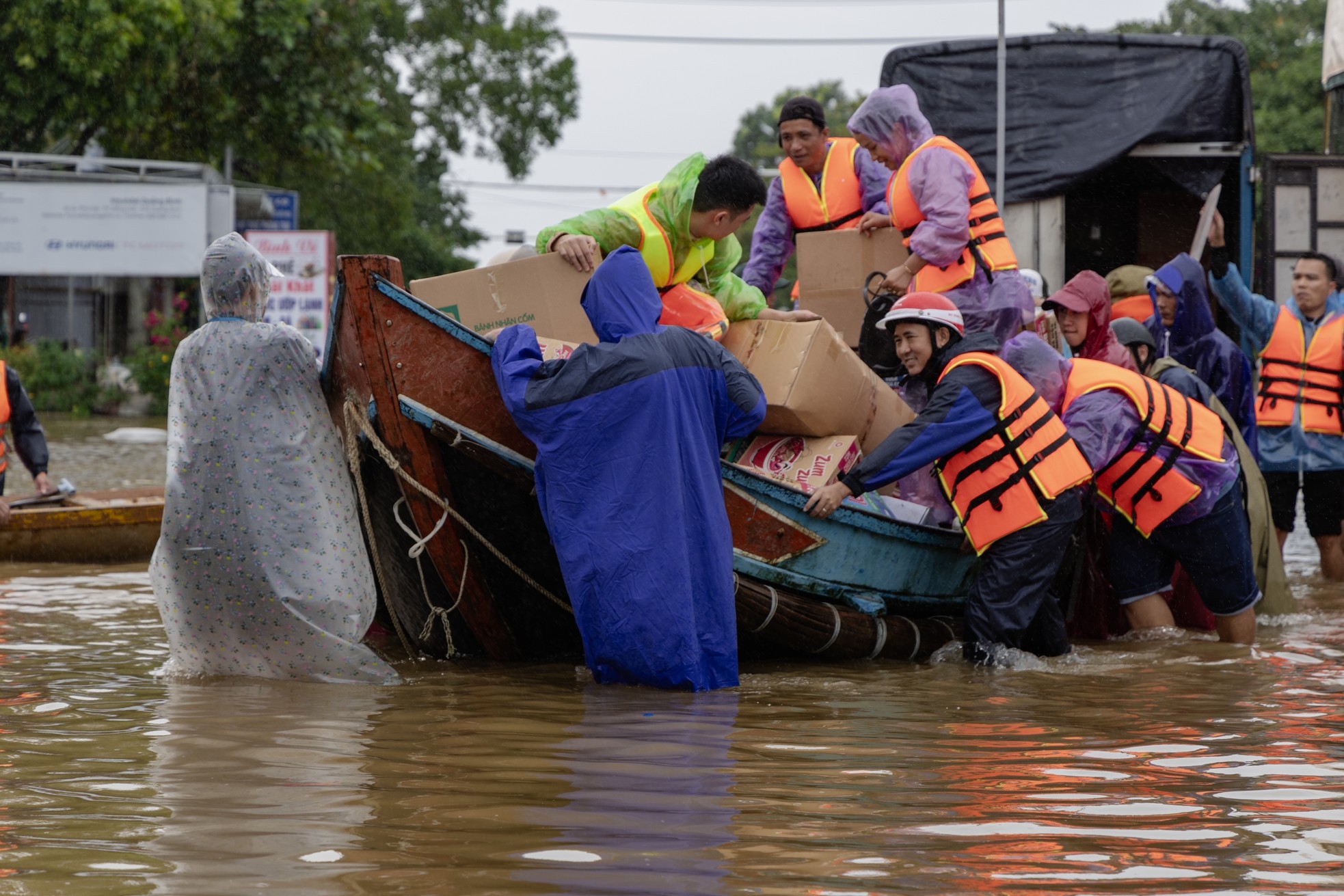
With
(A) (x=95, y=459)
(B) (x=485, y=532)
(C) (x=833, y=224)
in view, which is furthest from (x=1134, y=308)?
(A) (x=95, y=459)

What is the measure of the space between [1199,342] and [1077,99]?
2.44 m

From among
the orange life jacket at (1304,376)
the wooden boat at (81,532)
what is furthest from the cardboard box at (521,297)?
the orange life jacket at (1304,376)

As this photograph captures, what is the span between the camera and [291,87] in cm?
2095

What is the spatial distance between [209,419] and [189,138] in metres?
18.9

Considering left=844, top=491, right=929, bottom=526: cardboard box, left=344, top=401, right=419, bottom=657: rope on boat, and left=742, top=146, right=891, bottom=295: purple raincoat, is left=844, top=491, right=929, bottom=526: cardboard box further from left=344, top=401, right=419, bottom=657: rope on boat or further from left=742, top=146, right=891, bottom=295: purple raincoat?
left=344, top=401, right=419, bottom=657: rope on boat

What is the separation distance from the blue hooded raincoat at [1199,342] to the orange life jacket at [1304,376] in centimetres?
54

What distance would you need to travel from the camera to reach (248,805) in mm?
3348

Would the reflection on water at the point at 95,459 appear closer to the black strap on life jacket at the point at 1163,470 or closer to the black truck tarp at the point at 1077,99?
the black truck tarp at the point at 1077,99

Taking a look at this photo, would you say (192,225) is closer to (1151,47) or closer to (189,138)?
(189,138)

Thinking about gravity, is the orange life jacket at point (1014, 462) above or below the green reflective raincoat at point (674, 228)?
below

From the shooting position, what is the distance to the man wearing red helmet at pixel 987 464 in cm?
543

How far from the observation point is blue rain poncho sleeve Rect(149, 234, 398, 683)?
15.1ft

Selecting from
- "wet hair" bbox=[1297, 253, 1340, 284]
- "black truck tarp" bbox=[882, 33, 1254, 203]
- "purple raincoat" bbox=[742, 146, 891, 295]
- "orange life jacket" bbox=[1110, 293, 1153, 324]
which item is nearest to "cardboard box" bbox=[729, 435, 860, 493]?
"purple raincoat" bbox=[742, 146, 891, 295]

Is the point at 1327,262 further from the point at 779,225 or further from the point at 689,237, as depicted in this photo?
the point at 689,237
